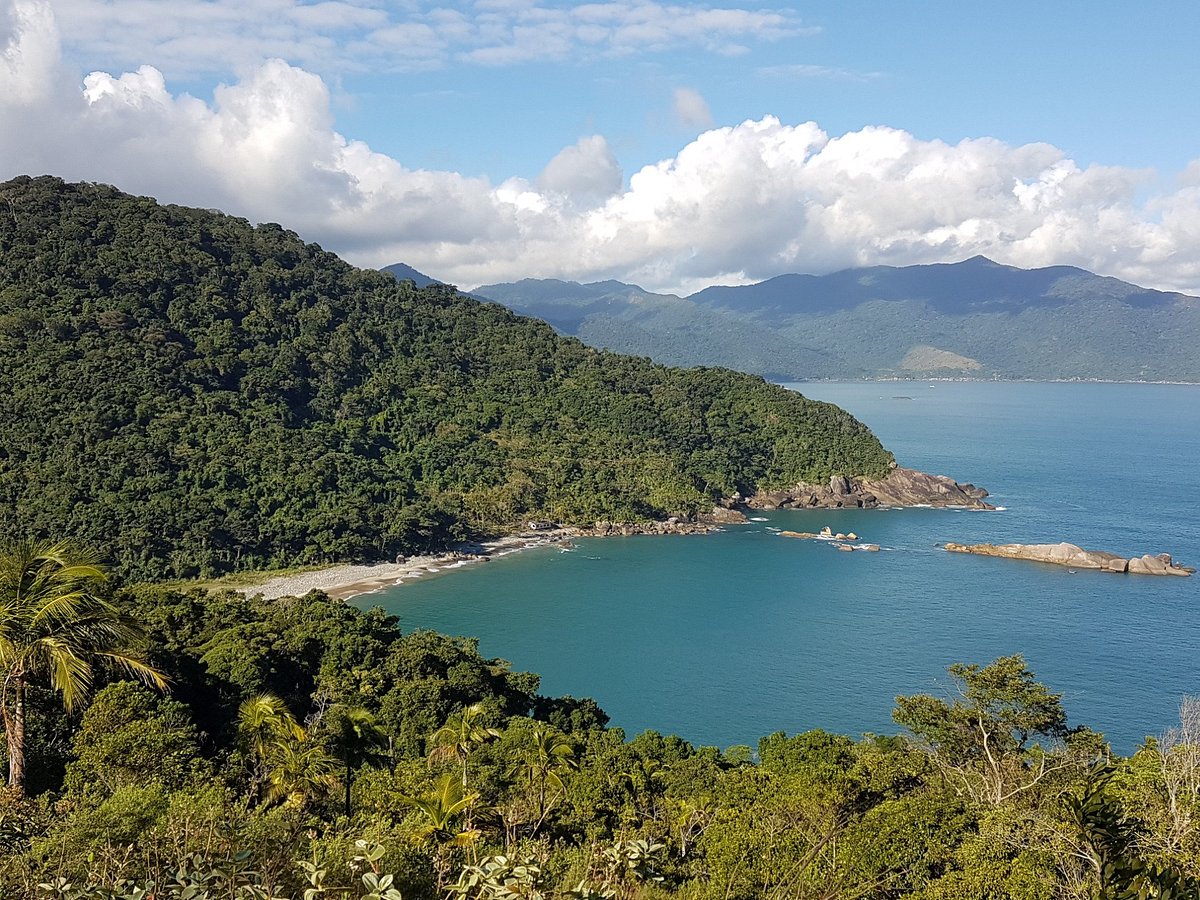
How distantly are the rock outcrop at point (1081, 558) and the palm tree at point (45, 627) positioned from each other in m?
60.5

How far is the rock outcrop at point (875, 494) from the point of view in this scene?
78000 millimetres

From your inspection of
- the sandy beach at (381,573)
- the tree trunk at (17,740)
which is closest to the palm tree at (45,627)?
the tree trunk at (17,740)

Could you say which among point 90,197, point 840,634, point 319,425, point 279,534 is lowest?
point 840,634

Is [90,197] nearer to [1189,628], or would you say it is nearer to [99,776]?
[99,776]

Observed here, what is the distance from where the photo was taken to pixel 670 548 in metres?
64.2

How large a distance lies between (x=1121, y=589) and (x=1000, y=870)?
5073 centimetres

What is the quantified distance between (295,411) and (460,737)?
211 feet

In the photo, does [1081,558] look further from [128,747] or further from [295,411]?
[295,411]

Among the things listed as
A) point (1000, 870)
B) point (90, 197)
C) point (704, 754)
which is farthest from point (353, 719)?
point (90, 197)

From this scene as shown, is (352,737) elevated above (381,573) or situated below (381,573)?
above

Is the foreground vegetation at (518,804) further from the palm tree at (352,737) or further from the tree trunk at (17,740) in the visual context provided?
the tree trunk at (17,740)

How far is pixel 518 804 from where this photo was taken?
14297 millimetres

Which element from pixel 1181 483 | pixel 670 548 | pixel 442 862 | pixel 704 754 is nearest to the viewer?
pixel 442 862

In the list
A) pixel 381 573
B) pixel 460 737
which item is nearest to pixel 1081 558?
pixel 381 573
